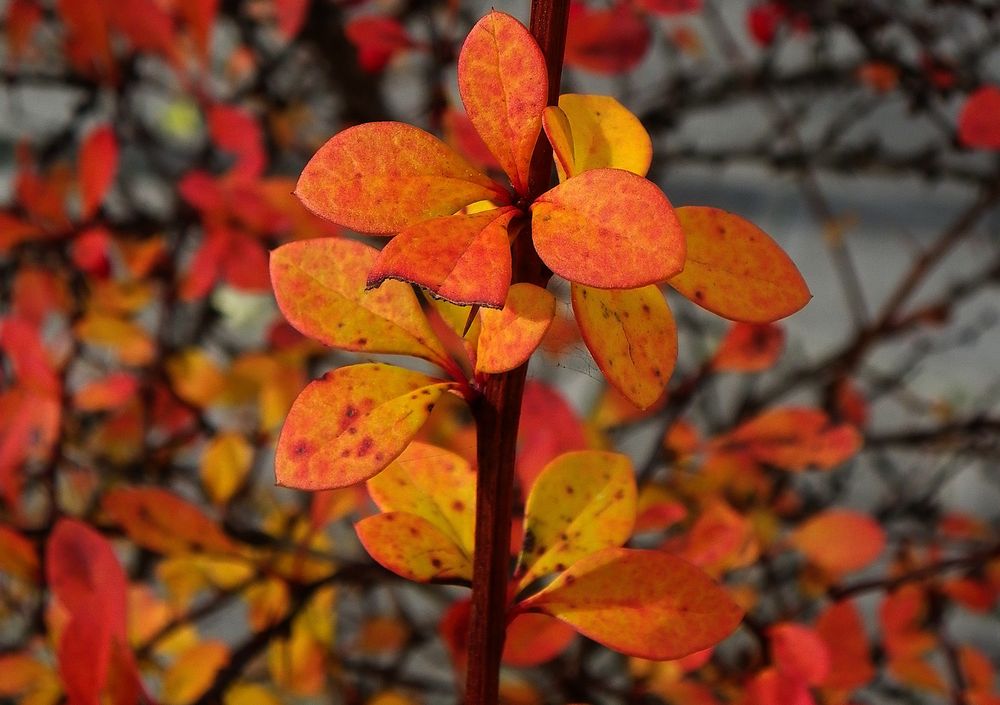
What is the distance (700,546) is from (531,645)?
0.10m

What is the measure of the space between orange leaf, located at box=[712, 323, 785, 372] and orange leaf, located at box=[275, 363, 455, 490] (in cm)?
35

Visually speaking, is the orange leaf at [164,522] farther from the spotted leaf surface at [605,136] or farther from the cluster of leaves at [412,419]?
the spotted leaf surface at [605,136]

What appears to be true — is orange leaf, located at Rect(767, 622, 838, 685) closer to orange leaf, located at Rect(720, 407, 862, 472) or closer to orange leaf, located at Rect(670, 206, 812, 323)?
orange leaf, located at Rect(720, 407, 862, 472)

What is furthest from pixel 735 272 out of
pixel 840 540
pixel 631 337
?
pixel 840 540

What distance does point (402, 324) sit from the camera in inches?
10.7

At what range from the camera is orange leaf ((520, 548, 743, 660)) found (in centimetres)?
27

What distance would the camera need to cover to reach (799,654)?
420mm

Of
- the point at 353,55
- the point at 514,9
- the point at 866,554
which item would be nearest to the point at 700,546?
the point at 866,554

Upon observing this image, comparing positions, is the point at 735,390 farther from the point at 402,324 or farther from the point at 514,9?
the point at 402,324

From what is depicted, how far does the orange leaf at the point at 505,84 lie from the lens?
8.9 inches

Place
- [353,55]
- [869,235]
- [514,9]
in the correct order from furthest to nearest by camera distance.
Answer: [869,235]
[514,9]
[353,55]

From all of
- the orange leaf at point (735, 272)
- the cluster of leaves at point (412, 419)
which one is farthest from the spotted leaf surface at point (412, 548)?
the orange leaf at point (735, 272)

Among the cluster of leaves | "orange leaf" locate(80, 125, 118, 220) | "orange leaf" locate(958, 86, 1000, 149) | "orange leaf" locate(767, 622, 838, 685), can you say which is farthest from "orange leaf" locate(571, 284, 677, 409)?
"orange leaf" locate(80, 125, 118, 220)

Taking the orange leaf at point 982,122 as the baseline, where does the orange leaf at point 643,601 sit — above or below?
below
